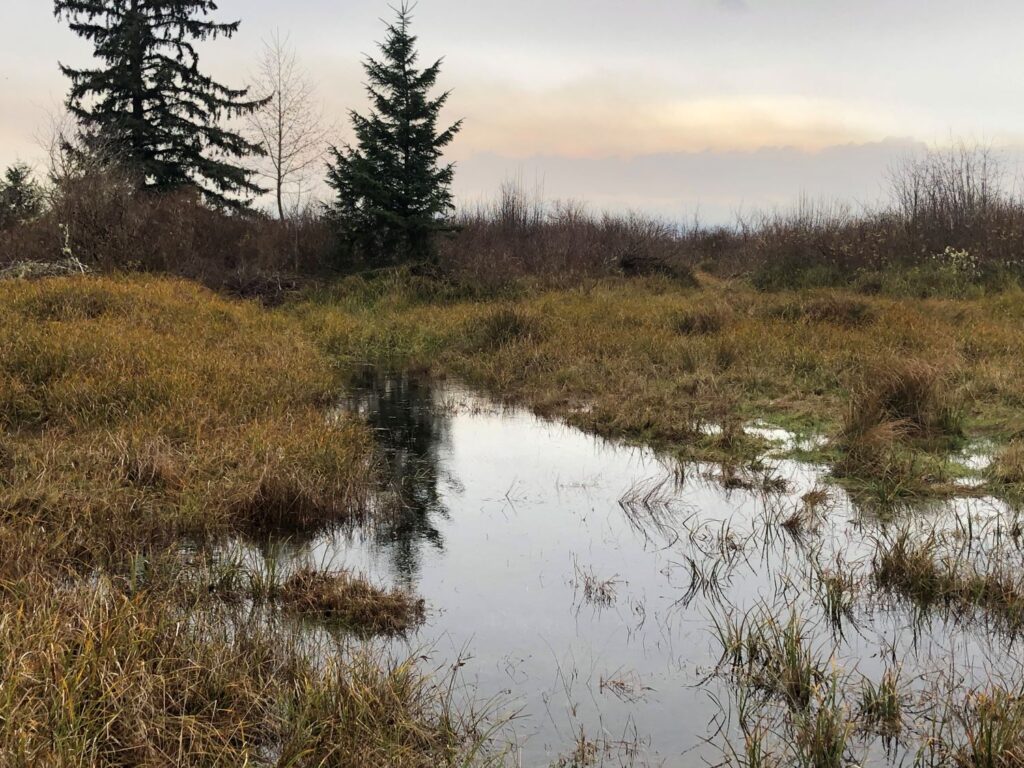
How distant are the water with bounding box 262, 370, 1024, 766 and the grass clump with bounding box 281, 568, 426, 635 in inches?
6.0

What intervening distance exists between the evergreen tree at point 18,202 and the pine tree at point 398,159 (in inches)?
377

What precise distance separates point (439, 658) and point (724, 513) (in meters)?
3.08

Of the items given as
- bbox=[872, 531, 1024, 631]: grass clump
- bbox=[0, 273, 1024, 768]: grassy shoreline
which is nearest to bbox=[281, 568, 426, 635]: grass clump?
bbox=[0, 273, 1024, 768]: grassy shoreline

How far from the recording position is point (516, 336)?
13.6 metres

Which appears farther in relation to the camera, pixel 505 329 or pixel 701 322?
pixel 505 329

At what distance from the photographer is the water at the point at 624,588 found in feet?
11.8

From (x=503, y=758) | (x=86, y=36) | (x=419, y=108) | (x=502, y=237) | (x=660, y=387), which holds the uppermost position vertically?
(x=86, y=36)

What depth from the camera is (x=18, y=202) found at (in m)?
24.1

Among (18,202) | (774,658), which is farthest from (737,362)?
(18,202)

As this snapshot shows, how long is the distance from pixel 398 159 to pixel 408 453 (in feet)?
46.2

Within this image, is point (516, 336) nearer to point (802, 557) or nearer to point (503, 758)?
point (802, 557)

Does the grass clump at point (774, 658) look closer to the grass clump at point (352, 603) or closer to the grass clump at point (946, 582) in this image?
the grass clump at point (946, 582)

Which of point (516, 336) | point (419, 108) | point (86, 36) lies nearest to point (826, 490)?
point (516, 336)

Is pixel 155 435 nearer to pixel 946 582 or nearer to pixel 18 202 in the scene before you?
pixel 946 582
